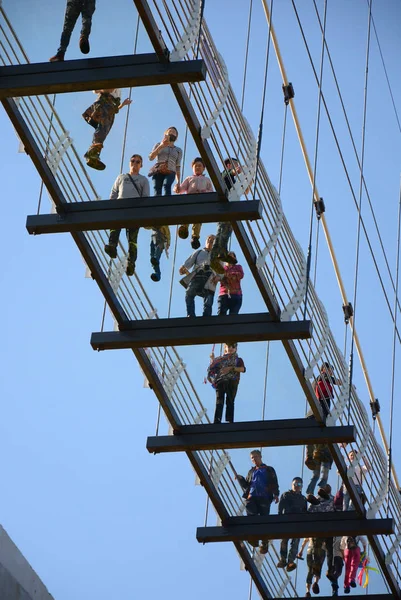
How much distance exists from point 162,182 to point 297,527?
210 inches

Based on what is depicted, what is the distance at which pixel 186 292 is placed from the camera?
2373 centimetres

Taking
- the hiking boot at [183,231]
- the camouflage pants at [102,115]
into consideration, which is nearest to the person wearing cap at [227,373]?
the hiking boot at [183,231]

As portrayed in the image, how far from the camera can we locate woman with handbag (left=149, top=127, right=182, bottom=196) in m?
22.7

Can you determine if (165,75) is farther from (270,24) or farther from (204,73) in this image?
(270,24)

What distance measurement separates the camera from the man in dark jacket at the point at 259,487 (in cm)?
2562

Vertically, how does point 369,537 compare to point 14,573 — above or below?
above

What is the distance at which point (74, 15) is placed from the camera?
71.3 ft

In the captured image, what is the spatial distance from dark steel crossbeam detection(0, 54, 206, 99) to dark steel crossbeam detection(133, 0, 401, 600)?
7.8 inches

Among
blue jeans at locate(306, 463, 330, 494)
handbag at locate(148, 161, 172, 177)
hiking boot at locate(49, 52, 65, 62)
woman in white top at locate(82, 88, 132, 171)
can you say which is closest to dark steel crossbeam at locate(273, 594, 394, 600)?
blue jeans at locate(306, 463, 330, 494)

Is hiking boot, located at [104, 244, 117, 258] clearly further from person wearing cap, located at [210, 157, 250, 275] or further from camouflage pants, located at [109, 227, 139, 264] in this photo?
person wearing cap, located at [210, 157, 250, 275]

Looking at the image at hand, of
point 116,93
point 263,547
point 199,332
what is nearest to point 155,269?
point 199,332

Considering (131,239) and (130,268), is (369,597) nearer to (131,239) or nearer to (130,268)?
(130,268)

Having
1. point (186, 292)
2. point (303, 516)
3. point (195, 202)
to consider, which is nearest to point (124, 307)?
point (186, 292)

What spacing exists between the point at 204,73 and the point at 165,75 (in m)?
0.40
